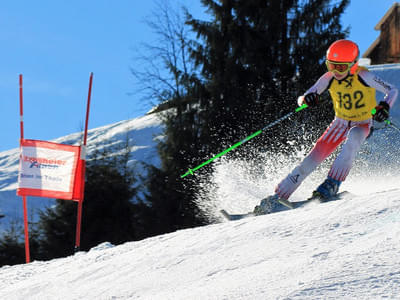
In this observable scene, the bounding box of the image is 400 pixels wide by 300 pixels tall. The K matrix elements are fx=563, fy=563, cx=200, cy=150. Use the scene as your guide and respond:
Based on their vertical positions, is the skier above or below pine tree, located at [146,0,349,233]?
below

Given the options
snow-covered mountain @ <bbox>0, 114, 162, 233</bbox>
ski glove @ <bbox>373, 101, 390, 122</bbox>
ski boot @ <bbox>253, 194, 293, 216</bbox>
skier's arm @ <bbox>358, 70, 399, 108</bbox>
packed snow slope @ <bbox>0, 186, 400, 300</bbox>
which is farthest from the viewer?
snow-covered mountain @ <bbox>0, 114, 162, 233</bbox>

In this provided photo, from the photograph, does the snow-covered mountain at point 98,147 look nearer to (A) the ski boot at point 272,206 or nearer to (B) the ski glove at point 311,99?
(A) the ski boot at point 272,206

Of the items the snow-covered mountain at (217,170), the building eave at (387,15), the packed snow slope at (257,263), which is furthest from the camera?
the building eave at (387,15)

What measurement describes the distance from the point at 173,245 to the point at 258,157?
35.0 ft

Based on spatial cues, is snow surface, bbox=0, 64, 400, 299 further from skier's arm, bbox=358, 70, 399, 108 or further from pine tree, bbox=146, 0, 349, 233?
pine tree, bbox=146, 0, 349, 233

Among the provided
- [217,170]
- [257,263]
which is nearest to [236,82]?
[217,170]

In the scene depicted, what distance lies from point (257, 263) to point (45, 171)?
5.56 m

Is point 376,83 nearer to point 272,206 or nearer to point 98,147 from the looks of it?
point 272,206

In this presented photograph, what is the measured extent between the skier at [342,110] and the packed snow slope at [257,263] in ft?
4.11

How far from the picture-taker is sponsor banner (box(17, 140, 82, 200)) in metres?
8.12

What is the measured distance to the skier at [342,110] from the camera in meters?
5.41

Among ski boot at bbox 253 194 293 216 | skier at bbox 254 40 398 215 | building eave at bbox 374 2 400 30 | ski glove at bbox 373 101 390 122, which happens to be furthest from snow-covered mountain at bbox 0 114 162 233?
ski glove at bbox 373 101 390 122

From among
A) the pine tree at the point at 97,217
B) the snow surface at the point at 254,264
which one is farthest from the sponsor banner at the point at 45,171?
the pine tree at the point at 97,217

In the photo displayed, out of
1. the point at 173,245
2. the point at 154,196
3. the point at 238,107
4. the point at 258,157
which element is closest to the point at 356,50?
the point at 173,245
